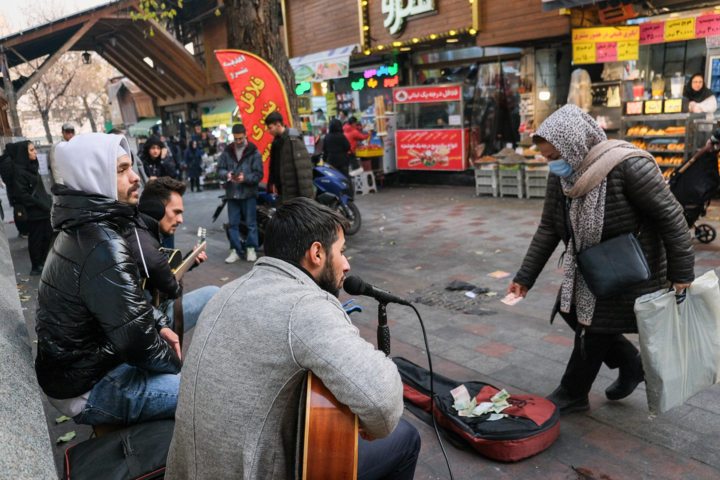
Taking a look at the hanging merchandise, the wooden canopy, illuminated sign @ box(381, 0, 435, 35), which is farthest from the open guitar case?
the wooden canopy

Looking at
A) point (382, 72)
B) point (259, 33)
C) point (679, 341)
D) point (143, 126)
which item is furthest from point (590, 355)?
point (143, 126)

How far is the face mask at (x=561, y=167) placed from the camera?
3.03 m

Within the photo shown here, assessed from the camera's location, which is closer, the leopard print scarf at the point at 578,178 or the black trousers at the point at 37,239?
the leopard print scarf at the point at 578,178

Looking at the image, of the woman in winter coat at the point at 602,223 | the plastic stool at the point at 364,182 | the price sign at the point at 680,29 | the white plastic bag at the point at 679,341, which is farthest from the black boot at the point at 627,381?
the plastic stool at the point at 364,182

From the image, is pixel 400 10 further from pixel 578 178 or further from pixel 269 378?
pixel 269 378

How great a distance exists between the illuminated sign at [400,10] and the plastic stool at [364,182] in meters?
3.40

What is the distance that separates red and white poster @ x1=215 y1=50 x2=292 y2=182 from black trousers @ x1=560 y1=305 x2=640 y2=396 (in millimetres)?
4879

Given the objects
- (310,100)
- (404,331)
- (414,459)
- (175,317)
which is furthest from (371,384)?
(310,100)

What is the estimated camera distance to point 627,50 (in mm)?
9336

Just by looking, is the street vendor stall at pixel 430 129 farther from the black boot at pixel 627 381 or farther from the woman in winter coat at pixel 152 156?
the black boot at pixel 627 381

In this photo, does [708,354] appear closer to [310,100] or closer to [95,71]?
[310,100]

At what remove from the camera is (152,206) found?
364 cm

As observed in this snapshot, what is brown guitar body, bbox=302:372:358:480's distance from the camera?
1.61 meters

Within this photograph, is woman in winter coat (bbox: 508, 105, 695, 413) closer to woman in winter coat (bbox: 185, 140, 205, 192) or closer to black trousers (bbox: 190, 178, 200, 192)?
woman in winter coat (bbox: 185, 140, 205, 192)
